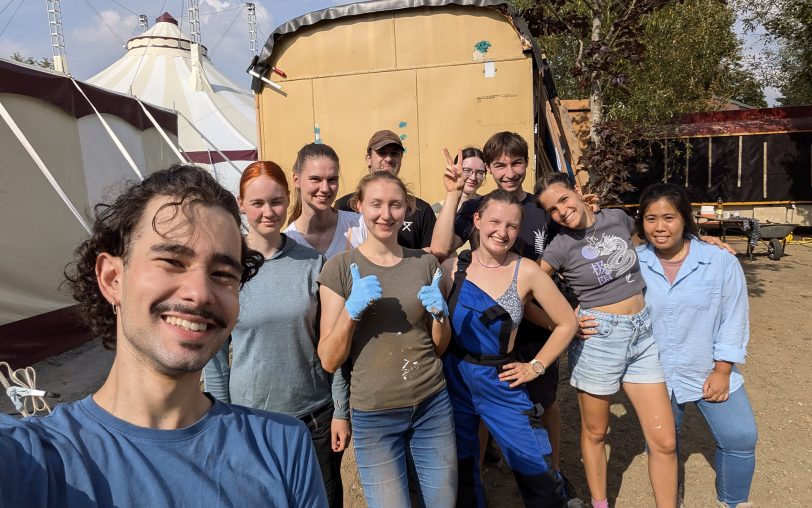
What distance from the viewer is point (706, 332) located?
2451 mm

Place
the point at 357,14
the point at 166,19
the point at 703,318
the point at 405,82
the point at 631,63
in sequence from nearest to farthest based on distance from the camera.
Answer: the point at 703,318 < the point at 357,14 < the point at 405,82 < the point at 631,63 < the point at 166,19

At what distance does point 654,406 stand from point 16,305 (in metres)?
6.66

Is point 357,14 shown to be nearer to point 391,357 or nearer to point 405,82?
point 405,82

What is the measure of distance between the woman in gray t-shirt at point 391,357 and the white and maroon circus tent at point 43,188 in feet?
13.8

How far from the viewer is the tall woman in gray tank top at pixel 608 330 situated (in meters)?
2.47

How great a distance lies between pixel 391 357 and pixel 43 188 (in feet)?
20.6

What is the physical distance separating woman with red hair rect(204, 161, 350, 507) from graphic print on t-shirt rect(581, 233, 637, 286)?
4.66 feet

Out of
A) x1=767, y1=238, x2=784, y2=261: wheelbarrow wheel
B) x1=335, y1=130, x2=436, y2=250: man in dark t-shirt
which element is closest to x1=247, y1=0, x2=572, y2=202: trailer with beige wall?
x1=335, y1=130, x2=436, y2=250: man in dark t-shirt

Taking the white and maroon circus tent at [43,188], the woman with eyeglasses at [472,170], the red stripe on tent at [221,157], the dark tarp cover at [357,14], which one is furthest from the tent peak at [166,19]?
the woman with eyeglasses at [472,170]

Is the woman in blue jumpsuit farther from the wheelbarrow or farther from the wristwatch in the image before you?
the wheelbarrow

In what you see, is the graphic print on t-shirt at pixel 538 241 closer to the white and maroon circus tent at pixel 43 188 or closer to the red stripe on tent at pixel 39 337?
the white and maroon circus tent at pixel 43 188

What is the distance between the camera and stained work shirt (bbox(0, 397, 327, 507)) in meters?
0.86

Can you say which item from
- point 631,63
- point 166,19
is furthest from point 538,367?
point 166,19

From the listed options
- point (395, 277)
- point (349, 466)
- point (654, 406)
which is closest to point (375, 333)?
point (395, 277)
